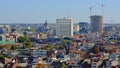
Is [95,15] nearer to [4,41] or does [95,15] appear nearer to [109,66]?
[4,41]

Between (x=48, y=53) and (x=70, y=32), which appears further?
(x=70, y=32)

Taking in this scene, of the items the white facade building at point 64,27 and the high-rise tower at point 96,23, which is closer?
the white facade building at point 64,27

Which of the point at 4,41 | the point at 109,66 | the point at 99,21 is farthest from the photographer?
the point at 99,21

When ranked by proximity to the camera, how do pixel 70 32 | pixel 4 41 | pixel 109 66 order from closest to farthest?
1. pixel 109 66
2. pixel 4 41
3. pixel 70 32

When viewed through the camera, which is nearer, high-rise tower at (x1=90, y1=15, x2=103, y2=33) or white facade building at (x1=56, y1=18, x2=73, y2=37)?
white facade building at (x1=56, y1=18, x2=73, y2=37)

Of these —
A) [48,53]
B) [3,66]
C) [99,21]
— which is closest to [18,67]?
[3,66]

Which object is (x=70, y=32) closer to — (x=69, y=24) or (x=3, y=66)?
(x=69, y=24)

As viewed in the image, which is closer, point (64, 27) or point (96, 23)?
point (64, 27)
